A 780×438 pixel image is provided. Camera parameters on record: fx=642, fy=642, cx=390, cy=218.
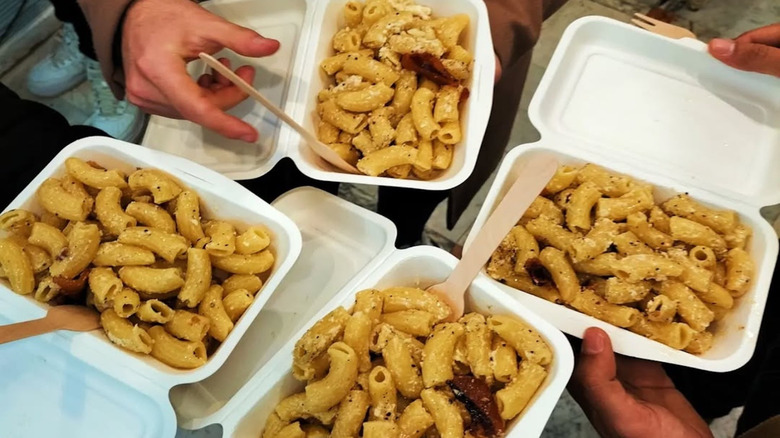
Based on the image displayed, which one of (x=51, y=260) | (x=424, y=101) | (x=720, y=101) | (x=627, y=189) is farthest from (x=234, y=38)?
(x=720, y=101)

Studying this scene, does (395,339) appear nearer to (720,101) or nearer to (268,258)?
(268,258)

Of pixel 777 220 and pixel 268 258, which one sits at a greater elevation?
pixel 268 258

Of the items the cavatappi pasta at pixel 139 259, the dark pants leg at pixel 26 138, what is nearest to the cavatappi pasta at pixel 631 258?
the cavatappi pasta at pixel 139 259

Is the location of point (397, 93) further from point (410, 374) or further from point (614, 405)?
point (614, 405)

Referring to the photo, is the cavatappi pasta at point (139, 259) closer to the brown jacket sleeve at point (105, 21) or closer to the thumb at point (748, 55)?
the brown jacket sleeve at point (105, 21)

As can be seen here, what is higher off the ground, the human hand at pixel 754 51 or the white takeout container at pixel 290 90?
the human hand at pixel 754 51
